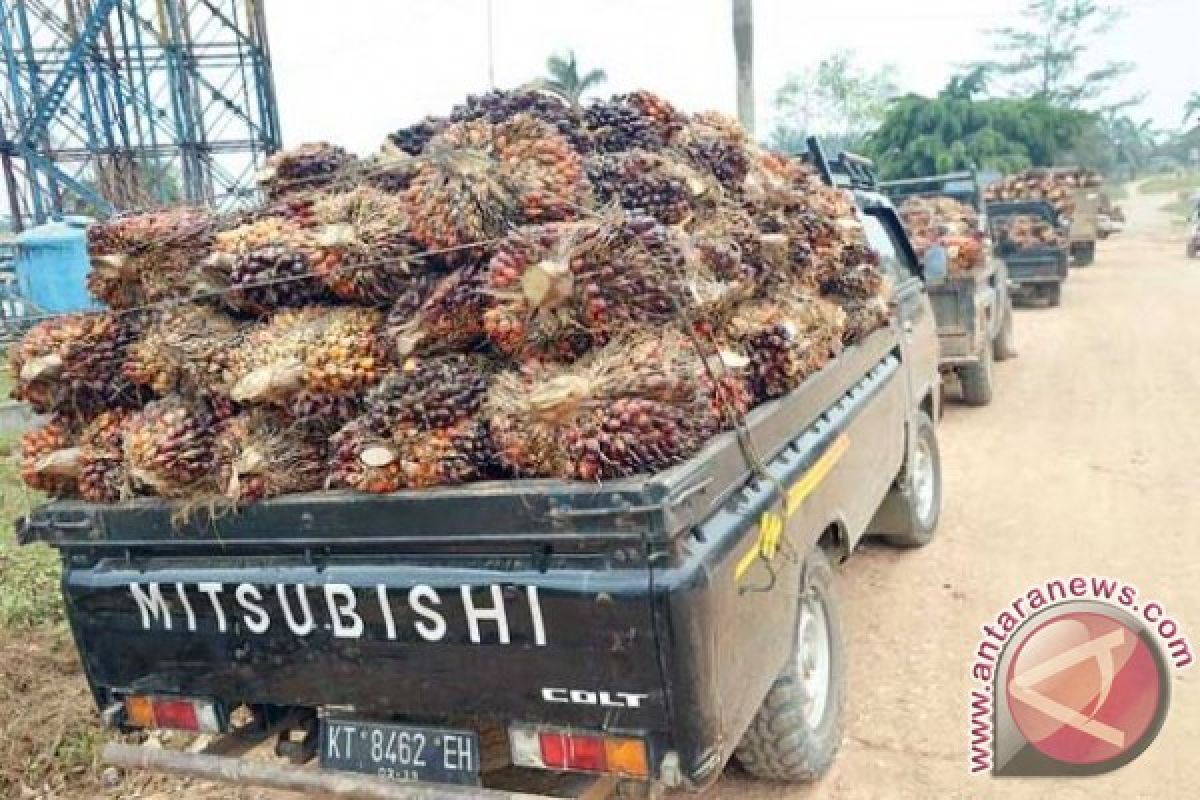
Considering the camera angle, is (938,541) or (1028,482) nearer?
(938,541)

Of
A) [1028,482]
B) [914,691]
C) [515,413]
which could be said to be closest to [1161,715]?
[914,691]

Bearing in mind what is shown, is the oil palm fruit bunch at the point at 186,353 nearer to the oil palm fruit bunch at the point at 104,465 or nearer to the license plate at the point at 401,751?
the oil palm fruit bunch at the point at 104,465

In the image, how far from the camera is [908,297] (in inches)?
213

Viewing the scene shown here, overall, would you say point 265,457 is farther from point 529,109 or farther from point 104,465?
point 529,109

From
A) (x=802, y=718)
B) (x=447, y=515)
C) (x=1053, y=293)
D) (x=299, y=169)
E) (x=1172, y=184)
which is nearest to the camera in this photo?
(x=447, y=515)

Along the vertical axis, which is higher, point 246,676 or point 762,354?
point 762,354

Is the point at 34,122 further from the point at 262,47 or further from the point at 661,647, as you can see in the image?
the point at 661,647

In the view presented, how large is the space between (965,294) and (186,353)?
23.1ft

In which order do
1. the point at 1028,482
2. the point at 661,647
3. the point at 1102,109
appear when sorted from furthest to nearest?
the point at 1102,109
the point at 1028,482
the point at 661,647

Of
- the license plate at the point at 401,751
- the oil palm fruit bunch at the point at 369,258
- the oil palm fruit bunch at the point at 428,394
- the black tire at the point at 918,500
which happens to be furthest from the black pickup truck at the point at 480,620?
the black tire at the point at 918,500

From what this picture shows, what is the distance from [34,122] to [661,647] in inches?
642

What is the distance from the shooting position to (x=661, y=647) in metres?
2.05

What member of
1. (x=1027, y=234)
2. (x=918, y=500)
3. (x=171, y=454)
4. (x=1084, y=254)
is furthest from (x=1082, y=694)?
(x=1084, y=254)

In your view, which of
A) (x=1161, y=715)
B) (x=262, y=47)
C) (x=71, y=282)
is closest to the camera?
(x=1161, y=715)
